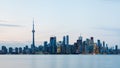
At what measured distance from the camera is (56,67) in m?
129

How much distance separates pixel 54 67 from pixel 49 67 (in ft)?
6.51

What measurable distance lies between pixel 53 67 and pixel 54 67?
0.45 meters

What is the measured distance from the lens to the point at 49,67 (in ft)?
424

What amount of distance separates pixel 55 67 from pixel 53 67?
0.91m

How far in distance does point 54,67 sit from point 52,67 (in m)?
0.84

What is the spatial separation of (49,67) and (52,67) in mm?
1461

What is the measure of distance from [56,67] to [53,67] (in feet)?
4.07

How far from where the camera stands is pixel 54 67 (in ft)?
422

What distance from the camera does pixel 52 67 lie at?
421 ft

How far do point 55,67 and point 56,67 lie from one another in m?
0.38

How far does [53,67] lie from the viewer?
12850 centimetres
